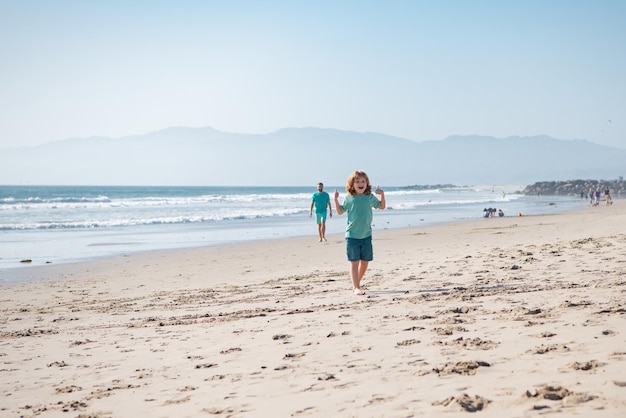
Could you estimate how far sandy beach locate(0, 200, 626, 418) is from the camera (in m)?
3.78

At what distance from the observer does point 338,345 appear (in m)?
5.16

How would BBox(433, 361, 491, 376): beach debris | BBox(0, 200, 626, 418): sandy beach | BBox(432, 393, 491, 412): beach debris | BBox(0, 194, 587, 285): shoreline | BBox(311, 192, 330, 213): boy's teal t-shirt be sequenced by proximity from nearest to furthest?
BBox(432, 393, 491, 412): beach debris < BBox(0, 200, 626, 418): sandy beach < BBox(433, 361, 491, 376): beach debris < BBox(0, 194, 587, 285): shoreline < BBox(311, 192, 330, 213): boy's teal t-shirt

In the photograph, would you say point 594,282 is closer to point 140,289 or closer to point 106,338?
point 106,338

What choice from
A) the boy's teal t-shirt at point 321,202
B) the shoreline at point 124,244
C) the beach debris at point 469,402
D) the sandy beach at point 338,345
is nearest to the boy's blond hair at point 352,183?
the sandy beach at point 338,345

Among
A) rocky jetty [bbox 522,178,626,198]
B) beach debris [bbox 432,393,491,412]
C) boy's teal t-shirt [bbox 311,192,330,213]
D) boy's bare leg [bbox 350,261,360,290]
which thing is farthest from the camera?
rocky jetty [bbox 522,178,626,198]

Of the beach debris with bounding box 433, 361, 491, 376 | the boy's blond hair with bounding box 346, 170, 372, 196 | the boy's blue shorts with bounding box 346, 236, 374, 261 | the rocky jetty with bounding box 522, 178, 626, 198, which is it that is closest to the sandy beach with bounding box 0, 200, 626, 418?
the beach debris with bounding box 433, 361, 491, 376

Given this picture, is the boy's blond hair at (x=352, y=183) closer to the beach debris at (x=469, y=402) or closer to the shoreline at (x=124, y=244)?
the beach debris at (x=469, y=402)

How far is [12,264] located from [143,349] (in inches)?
416

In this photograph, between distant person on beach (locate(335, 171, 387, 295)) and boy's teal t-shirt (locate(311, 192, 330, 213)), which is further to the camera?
boy's teal t-shirt (locate(311, 192, 330, 213))

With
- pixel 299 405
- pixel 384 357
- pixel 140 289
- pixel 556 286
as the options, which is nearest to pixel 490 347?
pixel 384 357

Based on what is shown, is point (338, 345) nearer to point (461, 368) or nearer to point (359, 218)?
point (461, 368)

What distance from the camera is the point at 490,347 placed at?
4668 mm

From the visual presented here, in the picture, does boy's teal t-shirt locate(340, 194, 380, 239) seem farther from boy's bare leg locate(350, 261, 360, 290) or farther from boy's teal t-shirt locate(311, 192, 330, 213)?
boy's teal t-shirt locate(311, 192, 330, 213)

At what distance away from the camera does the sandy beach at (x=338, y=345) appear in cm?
378
